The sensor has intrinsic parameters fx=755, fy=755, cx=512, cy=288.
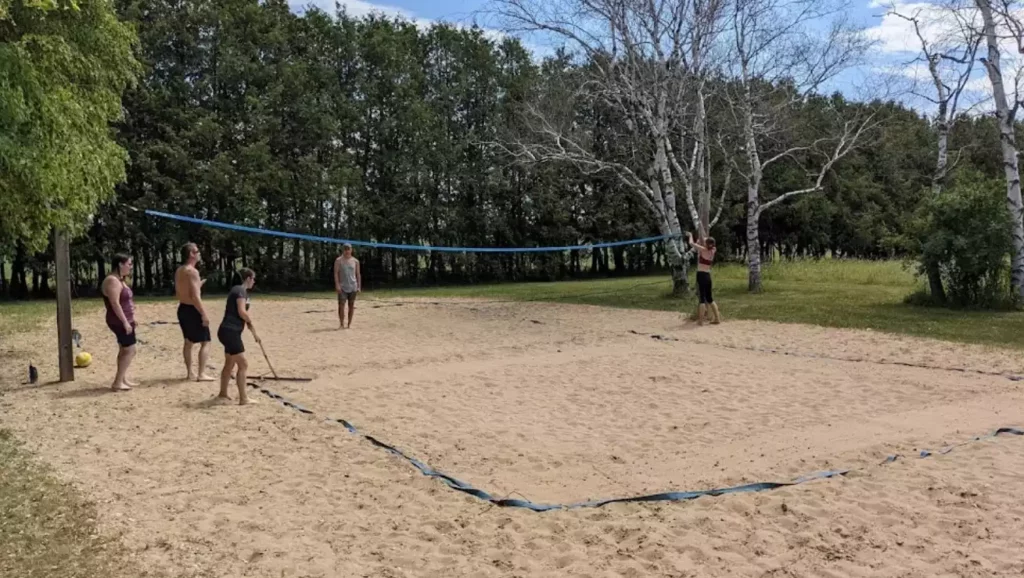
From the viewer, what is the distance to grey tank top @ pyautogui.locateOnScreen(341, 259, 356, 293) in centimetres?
1245

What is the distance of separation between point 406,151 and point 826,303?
62.0 ft

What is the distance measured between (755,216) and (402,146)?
644 inches

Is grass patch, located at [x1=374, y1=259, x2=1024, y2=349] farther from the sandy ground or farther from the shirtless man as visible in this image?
the shirtless man

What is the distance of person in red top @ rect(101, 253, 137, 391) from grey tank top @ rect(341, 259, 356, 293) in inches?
198

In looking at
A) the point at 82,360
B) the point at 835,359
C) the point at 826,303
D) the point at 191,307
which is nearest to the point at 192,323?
the point at 191,307

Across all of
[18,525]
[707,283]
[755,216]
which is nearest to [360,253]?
[755,216]

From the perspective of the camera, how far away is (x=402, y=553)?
Answer: 356 centimetres

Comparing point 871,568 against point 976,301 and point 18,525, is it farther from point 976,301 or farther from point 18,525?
point 976,301

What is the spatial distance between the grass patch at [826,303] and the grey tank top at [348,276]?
214 inches

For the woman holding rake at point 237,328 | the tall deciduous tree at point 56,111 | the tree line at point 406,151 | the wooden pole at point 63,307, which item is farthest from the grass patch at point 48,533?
the tree line at point 406,151

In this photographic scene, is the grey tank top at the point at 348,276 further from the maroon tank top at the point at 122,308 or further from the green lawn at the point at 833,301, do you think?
the green lawn at the point at 833,301

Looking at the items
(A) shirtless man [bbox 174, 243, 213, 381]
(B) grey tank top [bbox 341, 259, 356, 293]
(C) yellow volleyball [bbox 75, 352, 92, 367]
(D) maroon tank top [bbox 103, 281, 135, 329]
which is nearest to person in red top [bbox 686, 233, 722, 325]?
(B) grey tank top [bbox 341, 259, 356, 293]

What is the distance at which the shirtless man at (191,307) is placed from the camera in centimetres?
746

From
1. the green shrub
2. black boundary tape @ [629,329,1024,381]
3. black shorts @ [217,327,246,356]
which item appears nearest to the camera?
black shorts @ [217,327,246,356]
